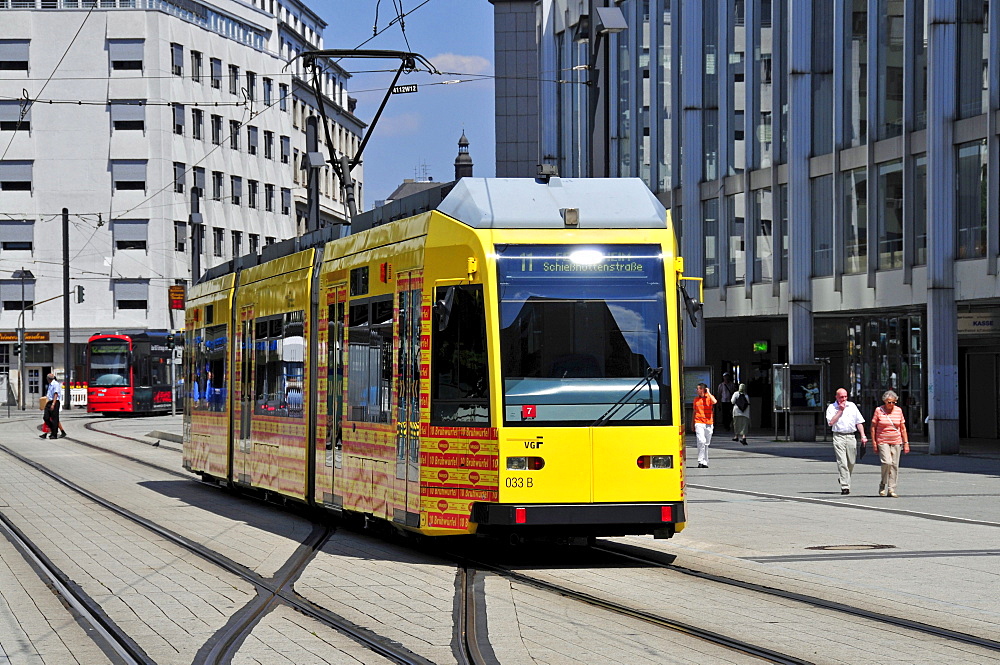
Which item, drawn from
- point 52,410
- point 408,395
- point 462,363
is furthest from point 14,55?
point 462,363

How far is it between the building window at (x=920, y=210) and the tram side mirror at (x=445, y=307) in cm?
2167

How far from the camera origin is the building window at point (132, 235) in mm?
77812

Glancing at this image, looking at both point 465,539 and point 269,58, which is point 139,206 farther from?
point 465,539

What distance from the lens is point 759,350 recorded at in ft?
150

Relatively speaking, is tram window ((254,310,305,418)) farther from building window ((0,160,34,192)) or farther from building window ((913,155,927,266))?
building window ((0,160,34,192))

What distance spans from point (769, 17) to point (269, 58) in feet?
176

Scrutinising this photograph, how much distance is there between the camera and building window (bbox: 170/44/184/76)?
7838 cm

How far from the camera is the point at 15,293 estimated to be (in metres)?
77.2

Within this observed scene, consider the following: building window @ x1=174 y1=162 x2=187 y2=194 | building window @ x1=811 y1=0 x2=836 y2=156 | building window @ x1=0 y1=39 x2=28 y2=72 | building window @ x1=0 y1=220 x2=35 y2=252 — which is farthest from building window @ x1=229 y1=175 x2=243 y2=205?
building window @ x1=811 y1=0 x2=836 y2=156

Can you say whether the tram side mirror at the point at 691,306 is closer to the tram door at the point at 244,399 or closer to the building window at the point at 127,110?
the tram door at the point at 244,399

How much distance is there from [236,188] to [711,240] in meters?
46.6

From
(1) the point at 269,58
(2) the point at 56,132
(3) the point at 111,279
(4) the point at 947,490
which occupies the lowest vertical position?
(4) the point at 947,490

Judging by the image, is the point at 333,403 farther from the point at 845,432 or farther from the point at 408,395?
the point at 845,432

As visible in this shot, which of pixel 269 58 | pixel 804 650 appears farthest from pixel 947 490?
pixel 269 58
